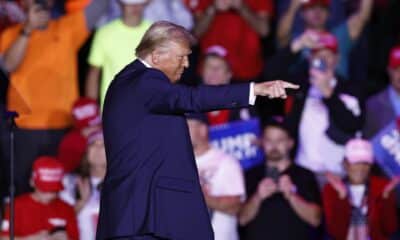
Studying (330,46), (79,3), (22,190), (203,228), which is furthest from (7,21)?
(203,228)

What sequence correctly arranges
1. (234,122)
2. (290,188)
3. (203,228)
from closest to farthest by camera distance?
(203,228) → (290,188) → (234,122)

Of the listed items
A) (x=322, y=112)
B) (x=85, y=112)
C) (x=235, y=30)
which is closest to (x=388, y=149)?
(x=322, y=112)

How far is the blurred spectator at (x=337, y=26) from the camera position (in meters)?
10.2

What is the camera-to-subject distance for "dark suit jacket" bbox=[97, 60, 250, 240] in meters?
6.07

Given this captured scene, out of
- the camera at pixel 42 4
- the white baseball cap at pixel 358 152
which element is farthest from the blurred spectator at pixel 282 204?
the camera at pixel 42 4

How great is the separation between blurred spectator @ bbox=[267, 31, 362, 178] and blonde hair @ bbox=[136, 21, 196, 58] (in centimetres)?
316

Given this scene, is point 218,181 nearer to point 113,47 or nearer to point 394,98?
point 113,47

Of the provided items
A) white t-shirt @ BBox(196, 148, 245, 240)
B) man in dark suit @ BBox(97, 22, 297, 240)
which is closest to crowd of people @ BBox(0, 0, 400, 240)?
white t-shirt @ BBox(196, 148, 245, 240)

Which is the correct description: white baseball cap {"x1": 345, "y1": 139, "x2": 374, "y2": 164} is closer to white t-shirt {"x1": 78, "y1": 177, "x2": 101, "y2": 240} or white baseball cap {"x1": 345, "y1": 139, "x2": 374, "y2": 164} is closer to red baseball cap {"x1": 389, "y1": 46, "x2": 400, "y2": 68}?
red baseball cap {"x1": 389, "y1": 46, "x2": 400, "y2": 68}

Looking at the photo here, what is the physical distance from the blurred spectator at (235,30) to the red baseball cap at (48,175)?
6.30 feet

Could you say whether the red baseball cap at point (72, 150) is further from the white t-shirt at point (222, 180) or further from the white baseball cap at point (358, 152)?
the white baseball cap at point (358, 152)

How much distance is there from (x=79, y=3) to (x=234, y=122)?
173 centimetres

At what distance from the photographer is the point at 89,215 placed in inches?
360

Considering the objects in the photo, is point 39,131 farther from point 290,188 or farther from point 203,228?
point 203,228
